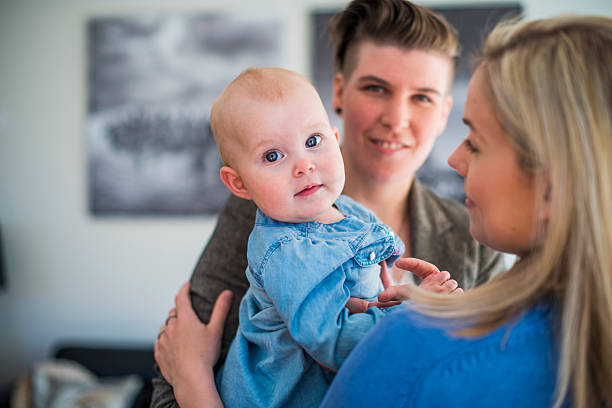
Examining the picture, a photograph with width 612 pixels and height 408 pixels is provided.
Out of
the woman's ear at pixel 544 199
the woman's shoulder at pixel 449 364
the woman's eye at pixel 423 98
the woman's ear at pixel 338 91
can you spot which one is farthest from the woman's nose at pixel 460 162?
the woman's ear at pixel 338 91

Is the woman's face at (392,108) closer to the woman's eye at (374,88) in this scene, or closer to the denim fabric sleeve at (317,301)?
the woman's eye at (374,88)

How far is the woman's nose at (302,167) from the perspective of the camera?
88cm

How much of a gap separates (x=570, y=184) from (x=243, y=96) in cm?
60

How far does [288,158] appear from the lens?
89 centimetres

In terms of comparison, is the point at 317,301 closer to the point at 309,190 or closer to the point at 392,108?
the point at 309,190

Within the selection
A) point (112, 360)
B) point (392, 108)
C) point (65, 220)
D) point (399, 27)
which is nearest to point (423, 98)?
point (392, 108)

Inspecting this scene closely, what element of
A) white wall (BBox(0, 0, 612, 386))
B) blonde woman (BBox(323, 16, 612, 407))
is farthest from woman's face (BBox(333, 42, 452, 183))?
white wall (BBox(0, 0, 612, 386))

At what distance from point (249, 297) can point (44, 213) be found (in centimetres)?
320

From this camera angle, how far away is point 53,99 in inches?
137

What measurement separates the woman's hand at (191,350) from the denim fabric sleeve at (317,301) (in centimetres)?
34

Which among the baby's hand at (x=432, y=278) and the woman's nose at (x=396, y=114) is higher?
the woman's nose at (x=396, y=114)

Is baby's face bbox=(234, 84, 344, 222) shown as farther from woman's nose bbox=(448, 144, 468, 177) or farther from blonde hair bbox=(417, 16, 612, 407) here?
blonde hair bbox=(417, 16, 612, 407)

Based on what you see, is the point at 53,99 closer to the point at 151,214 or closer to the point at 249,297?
the point at 151,214

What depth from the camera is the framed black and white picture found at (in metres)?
3.29
